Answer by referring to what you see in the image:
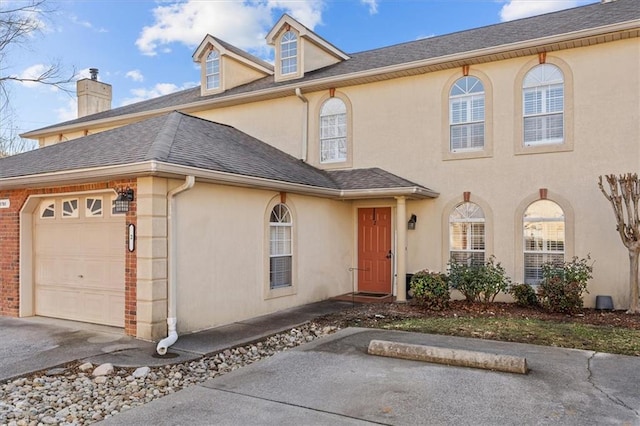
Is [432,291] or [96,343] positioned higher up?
[432,291]

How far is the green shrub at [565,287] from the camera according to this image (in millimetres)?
8953

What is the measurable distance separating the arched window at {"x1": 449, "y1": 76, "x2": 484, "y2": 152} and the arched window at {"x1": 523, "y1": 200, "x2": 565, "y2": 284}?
1964 mm

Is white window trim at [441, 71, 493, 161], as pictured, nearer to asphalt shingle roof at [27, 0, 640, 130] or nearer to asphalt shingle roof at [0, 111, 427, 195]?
asphalt shingle roof at [27, 0, 640, 130]

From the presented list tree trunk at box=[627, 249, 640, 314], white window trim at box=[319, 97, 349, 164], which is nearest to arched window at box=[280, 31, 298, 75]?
white window trim at box=[319, 97, 349, 164]

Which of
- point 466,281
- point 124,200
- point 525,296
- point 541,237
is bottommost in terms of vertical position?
point 525,296

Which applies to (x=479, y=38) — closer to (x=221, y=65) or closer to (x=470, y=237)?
(x=470, y=237)

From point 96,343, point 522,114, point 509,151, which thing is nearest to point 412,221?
point 509,151

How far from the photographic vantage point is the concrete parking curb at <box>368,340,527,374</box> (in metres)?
5.55

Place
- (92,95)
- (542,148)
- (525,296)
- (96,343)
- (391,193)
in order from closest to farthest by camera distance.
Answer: (96,343), (525,296), (542,148), (391,193), (92,95)

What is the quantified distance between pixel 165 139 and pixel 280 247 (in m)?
3.33

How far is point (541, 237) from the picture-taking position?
10.2 metres

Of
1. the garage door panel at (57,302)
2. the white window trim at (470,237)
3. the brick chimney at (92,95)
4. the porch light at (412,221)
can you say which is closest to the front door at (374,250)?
the porch light at (412,221)

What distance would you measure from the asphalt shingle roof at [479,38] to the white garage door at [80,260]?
6625 millimetres

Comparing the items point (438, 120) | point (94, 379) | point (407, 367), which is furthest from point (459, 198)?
point (94, 379)
